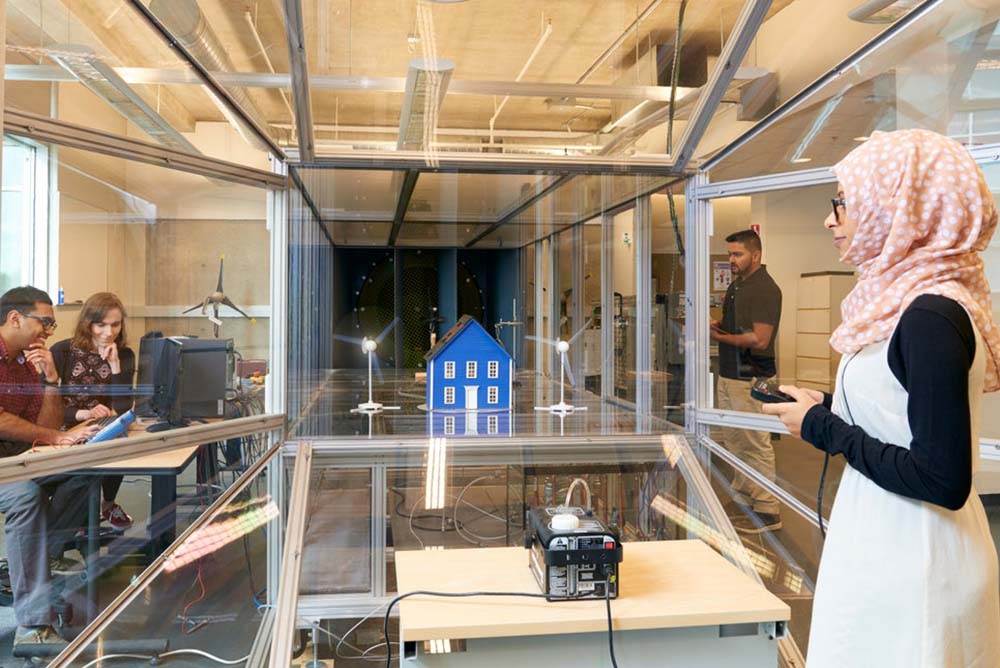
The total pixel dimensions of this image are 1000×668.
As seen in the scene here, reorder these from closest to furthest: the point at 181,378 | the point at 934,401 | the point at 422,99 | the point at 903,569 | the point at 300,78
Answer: the point at 934,401 → the point at 903,569 → the point at 181,378 → the point at 300,78 → the point at 422,99

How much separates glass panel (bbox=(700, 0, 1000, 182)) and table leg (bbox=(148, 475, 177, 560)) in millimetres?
2386

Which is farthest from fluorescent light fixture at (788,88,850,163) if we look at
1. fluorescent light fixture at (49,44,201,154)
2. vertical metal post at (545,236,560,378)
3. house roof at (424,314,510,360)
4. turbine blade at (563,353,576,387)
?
fluorescent light fixture at (49,44,201,154)

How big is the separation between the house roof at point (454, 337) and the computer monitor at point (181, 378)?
3.14ft

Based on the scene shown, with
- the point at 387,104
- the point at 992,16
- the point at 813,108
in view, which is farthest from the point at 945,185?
the point at 387,104

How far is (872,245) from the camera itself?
1216 millimetres

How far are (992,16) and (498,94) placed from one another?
5.48ft

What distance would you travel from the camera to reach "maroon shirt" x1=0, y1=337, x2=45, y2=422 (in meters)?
1.77

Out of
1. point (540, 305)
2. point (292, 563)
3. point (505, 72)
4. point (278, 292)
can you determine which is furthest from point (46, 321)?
point (540, 305)

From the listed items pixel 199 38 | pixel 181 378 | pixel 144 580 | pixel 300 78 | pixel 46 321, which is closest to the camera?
pixel 46 321

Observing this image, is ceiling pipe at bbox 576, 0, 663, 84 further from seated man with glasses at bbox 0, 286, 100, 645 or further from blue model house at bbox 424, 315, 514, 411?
seated man with glasses at bbox 0, 286, 100, 645

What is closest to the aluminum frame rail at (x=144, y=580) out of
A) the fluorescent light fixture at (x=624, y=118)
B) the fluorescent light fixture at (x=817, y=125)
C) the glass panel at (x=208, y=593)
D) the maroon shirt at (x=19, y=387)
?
the glass panel at (x=208, y=593)

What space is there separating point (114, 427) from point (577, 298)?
208 cm

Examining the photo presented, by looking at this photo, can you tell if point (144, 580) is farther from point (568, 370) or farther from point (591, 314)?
point (591, 314)

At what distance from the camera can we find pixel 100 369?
7.00ft
